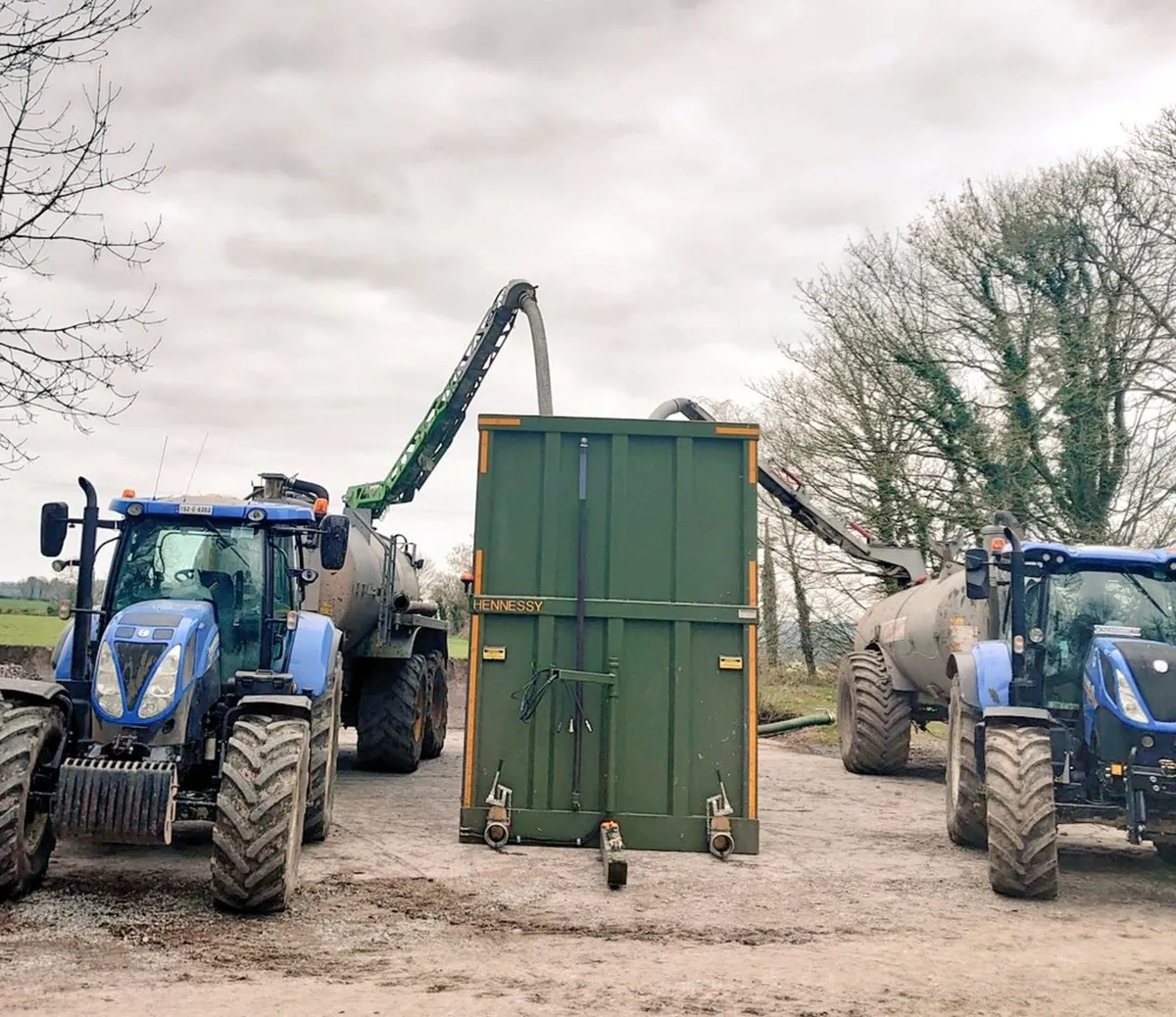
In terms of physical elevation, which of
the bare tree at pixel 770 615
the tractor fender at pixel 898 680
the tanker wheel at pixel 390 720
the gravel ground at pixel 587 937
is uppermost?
the bare tree at pixel 770 615

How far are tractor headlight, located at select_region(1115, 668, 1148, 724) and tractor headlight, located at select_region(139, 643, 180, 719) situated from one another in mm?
5584

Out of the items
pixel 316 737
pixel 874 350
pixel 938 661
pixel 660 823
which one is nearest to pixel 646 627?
pixel 660 823

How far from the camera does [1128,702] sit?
7.48 m

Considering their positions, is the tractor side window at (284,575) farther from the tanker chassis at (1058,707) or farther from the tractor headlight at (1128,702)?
the tractor headlight at (1128,702)

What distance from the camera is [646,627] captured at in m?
8.69

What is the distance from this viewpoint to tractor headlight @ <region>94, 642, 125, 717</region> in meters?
6.60

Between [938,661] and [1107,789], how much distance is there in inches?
216

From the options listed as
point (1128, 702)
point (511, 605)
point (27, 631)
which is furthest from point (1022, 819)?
point (27, 631)

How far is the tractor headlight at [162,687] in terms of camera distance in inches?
261

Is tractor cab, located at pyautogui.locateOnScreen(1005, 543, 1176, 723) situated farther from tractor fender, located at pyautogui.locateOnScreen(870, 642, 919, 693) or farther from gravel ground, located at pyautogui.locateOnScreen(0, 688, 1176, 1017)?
tractor fender, located at pyautogui.locateOnScreen(870, 642, 919, 693)

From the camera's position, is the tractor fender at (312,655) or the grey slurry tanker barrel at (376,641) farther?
the grey slurry tanker barrel at (376,641)

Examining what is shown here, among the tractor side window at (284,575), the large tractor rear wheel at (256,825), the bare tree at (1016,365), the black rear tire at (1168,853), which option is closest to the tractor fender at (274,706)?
the large tractor rear wheel at (256,825)

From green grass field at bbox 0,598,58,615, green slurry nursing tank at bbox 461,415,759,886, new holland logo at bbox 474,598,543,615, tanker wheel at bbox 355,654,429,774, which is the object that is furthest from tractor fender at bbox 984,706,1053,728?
Result: green grass field at bbox 0,598,58,615

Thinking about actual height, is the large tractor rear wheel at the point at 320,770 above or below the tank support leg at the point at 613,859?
above
